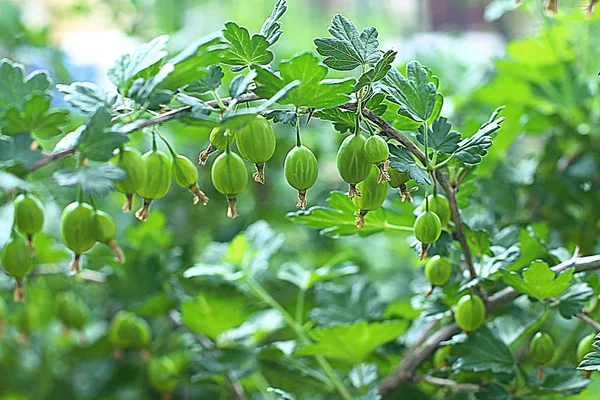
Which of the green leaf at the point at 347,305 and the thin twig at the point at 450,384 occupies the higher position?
the thin twig at the point at 450,384

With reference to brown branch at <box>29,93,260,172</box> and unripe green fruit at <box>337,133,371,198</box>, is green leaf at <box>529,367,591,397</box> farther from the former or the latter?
brown branch at <box>29,93,260,172</box>

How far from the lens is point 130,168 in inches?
16.0

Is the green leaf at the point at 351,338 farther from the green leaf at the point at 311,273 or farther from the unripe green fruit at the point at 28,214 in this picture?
the unripe green fruit at the point at 28,214

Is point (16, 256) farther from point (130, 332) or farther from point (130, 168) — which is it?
point (130, 332)

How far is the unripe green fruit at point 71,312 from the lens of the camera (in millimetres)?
795

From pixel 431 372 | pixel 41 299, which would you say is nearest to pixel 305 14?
pixel 41 299

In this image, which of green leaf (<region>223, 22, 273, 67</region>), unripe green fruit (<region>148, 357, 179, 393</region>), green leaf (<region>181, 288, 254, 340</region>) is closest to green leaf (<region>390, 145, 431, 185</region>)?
green leaf (<region>223, 22, 273, 67</region>)

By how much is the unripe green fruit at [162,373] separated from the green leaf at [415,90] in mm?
473

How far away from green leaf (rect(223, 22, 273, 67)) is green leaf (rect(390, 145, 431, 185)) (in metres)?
0.10

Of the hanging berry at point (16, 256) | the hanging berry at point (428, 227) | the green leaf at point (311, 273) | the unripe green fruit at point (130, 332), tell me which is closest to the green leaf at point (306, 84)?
the hanging berry at point (428, 227)

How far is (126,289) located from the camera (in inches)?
29.3

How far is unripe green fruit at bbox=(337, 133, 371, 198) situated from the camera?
406 millimetres

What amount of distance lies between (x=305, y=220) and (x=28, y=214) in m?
0.21

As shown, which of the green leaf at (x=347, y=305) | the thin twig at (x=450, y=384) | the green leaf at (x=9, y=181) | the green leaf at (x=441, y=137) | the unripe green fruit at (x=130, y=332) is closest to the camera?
the green leaf at (x=9, y=181)
